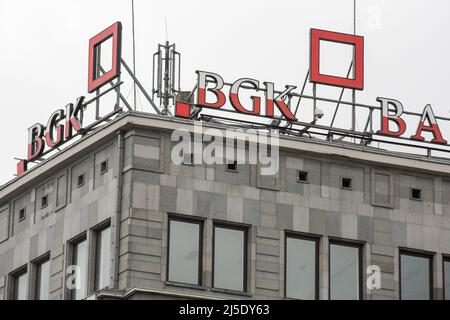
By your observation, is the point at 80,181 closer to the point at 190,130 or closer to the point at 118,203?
the point at 118,203

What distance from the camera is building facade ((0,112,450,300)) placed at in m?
88.4

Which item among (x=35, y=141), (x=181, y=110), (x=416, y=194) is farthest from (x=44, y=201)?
(x=416, y=194)

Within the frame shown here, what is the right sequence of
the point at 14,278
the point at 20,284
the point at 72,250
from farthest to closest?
the point at 14,278
the point at 20,284
the point at 72,250

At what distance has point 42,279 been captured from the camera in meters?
94.5

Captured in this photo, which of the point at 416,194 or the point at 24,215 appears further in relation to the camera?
the point at 24,215

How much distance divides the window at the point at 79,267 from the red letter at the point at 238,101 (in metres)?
8.53

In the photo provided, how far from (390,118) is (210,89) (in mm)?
8290

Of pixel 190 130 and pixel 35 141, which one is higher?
pixel 35 141

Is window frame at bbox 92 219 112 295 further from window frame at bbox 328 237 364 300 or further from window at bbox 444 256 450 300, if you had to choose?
window at bbox 444 256 450 300

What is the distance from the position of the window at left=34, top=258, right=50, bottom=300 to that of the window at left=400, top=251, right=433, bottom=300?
50.0 feet

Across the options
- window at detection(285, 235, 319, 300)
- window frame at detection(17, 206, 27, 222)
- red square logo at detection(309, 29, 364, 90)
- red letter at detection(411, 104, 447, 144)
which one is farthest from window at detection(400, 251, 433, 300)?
window frame at detection(17, 206, 27, 222)

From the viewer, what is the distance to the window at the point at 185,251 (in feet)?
289
